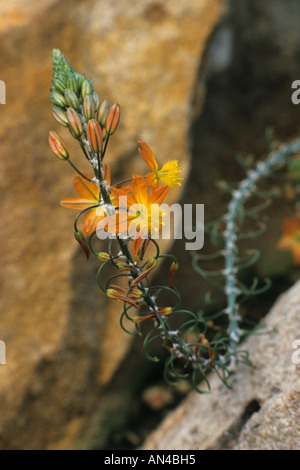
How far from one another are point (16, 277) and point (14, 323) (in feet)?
0.42

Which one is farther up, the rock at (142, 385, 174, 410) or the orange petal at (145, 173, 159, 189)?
the orange petal at (145, 173, 159, 189)

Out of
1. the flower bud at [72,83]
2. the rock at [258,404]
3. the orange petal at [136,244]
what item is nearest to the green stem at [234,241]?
the rock at [258,404]

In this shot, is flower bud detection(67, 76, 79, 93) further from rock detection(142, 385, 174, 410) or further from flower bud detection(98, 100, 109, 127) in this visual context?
rock detection(142, 385, 174, 410)

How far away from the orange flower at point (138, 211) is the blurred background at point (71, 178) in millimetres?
626

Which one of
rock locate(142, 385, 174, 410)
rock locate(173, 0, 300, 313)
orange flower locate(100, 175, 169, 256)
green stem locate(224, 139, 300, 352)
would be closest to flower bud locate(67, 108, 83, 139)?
orange flower locate(100, 175, 169, 256)

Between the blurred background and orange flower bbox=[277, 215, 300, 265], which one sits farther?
orange flower bbox=[277, 215, 300, 265]

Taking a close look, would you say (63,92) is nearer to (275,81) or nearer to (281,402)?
(281,402)

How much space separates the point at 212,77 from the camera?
1611mm

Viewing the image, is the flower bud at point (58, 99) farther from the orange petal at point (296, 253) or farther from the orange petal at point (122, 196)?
the orange petal at point (296, 253)

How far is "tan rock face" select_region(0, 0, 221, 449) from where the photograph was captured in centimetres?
122

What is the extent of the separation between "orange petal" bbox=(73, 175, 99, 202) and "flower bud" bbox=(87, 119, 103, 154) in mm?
90

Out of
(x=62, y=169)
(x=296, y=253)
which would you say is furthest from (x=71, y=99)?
(x=296, y=253)

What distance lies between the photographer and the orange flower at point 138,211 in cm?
66
